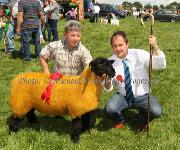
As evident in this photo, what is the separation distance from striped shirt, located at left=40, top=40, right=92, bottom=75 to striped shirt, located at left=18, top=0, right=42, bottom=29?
5.84m

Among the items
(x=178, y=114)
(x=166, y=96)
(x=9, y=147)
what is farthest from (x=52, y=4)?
(x=9, y=147)

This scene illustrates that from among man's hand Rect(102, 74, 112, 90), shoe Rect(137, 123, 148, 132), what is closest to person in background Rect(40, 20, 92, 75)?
man's hand Rect(102, 74, 112, 90)

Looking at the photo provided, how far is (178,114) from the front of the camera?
282 inches

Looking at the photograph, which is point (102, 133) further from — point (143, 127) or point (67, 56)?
point (67, 56)

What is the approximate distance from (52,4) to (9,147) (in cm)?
1137

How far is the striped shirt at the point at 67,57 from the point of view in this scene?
6.28 meters

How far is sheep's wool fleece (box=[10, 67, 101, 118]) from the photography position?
18.4ft

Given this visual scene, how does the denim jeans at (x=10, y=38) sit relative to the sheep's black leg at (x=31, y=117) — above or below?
above

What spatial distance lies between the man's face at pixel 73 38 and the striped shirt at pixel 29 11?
6.14 meters

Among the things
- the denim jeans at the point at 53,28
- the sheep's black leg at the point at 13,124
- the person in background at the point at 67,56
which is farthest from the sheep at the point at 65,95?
the denim jeans at the point at 53,28

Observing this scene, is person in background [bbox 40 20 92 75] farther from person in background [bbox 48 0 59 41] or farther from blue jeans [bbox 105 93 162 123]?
person in background [bbox 48 0 59 41]

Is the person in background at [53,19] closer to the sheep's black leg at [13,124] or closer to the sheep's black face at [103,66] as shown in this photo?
the sheep's black leg at [13,124]

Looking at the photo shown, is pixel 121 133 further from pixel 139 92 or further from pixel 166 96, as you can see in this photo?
pixel 166 96

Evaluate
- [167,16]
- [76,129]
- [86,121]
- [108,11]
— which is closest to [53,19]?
[86,121]
